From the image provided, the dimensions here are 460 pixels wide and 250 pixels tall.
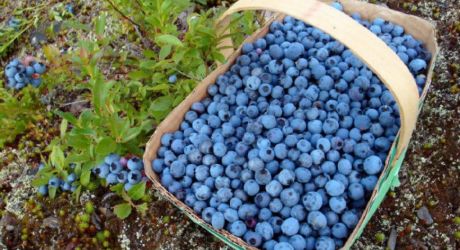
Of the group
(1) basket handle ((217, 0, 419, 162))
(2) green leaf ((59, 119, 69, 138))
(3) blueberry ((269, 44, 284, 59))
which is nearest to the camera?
(1) basket handle ((217, 0, 419, 162))

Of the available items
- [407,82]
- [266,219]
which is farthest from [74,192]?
[407,82]

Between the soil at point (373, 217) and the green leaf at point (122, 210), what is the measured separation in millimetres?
100

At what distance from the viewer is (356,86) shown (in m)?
1.73

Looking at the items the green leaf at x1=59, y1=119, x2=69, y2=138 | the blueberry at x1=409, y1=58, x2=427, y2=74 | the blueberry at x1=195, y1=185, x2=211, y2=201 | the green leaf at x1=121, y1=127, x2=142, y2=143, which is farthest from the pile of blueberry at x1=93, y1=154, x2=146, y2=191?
the blueberry at x1=409, y1=58, x2=427, y2=74

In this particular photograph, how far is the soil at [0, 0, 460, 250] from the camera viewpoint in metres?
1.87

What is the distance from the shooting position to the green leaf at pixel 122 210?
6.23 feet

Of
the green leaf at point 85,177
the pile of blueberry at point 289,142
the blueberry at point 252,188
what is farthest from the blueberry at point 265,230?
the green leaf at point 85,177

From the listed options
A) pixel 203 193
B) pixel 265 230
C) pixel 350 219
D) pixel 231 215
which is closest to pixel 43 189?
pixel 203 193

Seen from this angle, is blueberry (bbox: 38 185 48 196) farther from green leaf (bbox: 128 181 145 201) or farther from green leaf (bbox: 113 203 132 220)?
green leaf (bbox: 128 181 145 201)

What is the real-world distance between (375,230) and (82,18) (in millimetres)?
1940

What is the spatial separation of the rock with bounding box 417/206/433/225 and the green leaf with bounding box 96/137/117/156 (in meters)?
1.21

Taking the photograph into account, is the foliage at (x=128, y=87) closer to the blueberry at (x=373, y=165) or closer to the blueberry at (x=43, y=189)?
the blueberry at (x=43, y=189)

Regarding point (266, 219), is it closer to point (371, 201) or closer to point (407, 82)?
point (371, 201)

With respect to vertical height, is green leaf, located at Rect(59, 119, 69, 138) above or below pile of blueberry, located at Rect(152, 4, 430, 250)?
below
